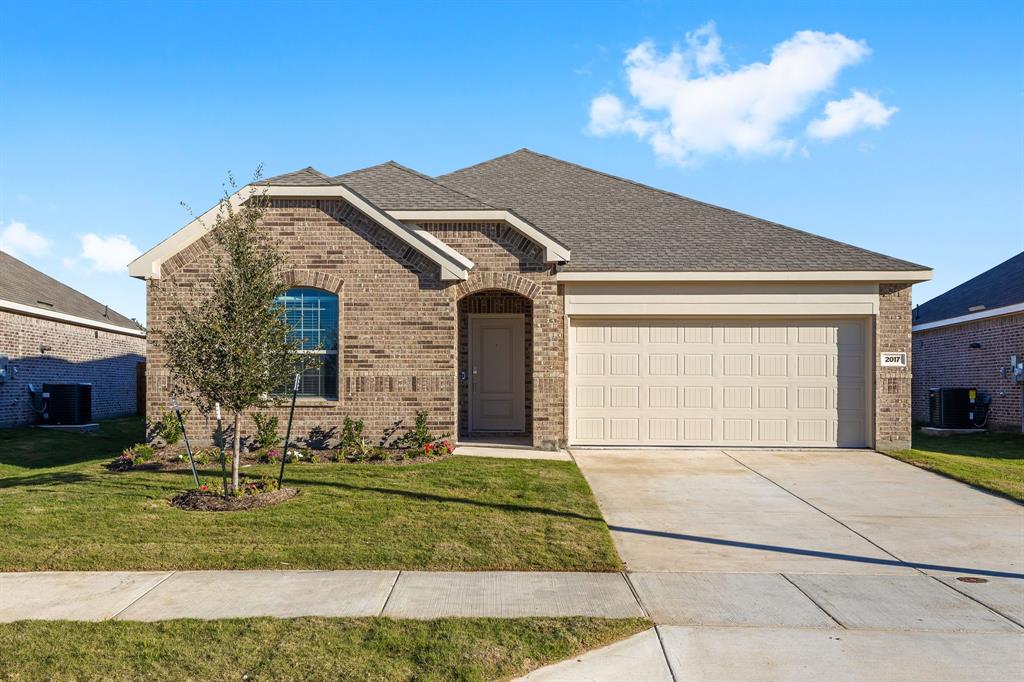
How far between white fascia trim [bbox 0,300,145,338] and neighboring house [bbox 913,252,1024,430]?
22.5 metres

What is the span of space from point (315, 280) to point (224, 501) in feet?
15.9

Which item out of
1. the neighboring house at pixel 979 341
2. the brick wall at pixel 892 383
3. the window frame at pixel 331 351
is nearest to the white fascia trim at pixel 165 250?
the window frame at pixel 331 351

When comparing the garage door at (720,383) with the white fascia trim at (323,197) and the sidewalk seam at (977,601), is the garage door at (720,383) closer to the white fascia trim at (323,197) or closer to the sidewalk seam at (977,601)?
the white fascia trim at (323,197)

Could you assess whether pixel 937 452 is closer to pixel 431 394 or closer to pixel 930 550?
pixel 930 550

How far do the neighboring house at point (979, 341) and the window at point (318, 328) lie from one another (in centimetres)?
1463

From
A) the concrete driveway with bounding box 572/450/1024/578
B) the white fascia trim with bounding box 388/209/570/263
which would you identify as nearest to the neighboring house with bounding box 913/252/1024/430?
the concrete driveway with bounding box 572/450/1024/578

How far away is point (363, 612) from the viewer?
510cm

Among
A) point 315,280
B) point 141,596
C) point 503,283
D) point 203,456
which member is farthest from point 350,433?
point 141,596

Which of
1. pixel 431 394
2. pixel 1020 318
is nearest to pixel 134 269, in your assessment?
pixel 431 394

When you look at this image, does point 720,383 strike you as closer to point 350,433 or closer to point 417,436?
point 417,436

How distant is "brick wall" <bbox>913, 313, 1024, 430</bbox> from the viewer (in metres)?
16.3

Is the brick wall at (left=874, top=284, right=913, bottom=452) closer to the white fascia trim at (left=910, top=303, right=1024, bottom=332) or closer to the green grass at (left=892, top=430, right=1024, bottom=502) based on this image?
the green grass at (left=892, top=430, right=1024, bottom=502)

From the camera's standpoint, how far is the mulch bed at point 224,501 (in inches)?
322

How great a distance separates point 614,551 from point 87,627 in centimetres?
429
